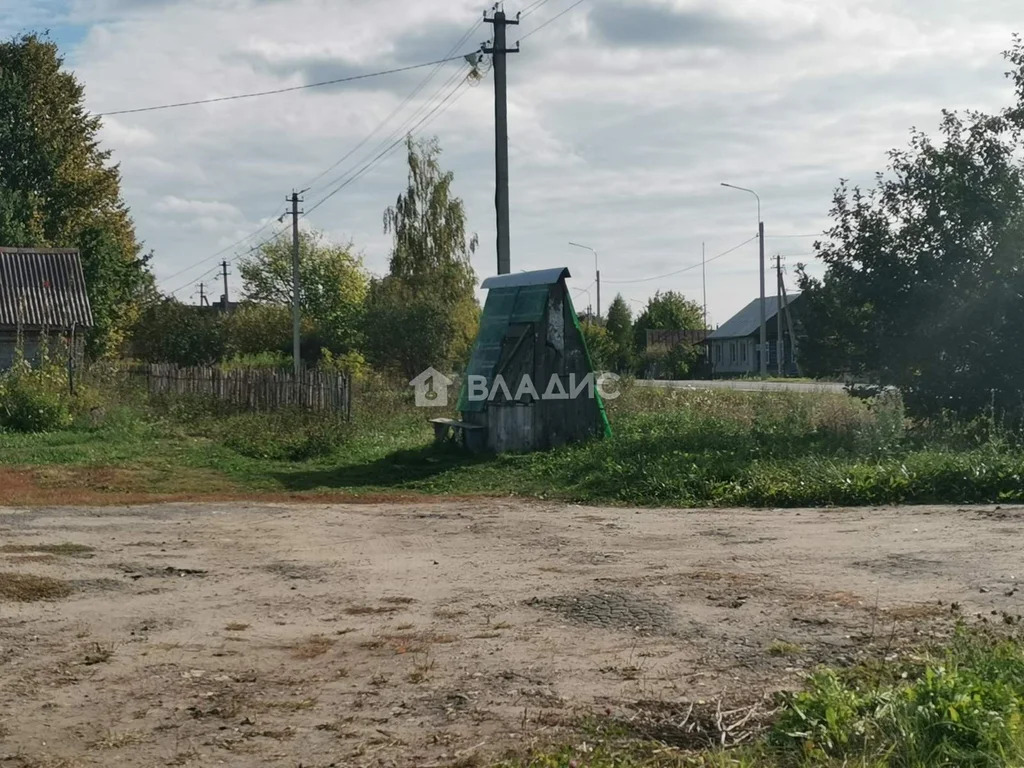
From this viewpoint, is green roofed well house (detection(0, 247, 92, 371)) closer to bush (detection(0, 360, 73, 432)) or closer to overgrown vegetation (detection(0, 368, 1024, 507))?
bush (detection(0, 360, 73, 432))

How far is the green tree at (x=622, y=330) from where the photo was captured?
56.1 m

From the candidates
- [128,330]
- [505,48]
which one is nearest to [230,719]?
[505,48]

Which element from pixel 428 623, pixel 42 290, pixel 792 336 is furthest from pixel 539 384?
pixel 42 290

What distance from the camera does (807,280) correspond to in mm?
19062

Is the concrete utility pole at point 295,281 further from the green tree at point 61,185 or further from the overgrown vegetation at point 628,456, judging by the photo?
the overgrown vegetation at point 628,456

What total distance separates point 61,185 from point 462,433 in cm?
2999

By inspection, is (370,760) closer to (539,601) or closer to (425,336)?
(539,601)

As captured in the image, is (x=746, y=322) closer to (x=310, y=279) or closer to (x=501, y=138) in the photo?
(x=310, y=279)

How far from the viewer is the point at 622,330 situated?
66.7m

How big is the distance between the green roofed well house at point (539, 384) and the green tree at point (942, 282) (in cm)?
410

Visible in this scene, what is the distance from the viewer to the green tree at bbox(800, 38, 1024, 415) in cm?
1738

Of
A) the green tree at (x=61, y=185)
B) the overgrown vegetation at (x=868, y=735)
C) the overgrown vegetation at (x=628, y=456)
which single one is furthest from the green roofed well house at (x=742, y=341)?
the overgrown vegetation at (x=868, y=735)

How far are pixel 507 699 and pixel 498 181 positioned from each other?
59.9ft

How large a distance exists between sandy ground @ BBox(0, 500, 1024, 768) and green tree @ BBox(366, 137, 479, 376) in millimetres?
27913
